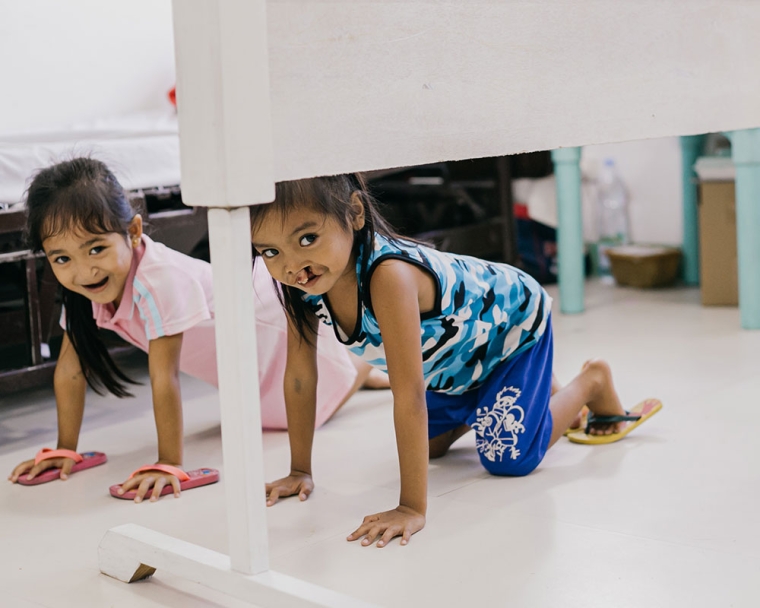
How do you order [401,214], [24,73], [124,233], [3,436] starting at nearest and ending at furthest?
[124,233] → [3,436] → [24,73] → [401,214]

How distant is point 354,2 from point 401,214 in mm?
1938

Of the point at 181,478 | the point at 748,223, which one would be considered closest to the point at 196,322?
the point at 181,478

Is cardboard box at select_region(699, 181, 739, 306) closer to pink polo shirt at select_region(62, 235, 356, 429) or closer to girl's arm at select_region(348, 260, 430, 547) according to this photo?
pink polo shirt at select_region(62, 235, 356, 429)

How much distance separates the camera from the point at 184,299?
1.42m

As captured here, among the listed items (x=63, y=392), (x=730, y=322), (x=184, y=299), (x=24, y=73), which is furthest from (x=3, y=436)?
(x=730, y=322)

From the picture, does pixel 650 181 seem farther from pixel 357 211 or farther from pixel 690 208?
pixel 357 211

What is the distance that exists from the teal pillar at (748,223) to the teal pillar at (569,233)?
0.43m

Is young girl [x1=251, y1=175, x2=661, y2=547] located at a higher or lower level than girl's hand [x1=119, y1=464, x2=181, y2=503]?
higher

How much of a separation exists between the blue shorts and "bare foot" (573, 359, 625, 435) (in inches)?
3.8

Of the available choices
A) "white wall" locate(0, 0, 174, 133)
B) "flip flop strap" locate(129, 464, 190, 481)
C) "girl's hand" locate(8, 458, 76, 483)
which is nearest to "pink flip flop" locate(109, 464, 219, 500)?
"flip flop strap" locate(129, 464, 190, 481)

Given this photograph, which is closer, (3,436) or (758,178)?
(3,436)

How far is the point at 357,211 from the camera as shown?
3.73 ft

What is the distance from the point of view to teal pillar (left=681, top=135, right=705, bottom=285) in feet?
8.62

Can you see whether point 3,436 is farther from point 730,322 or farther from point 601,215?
point 601,215
